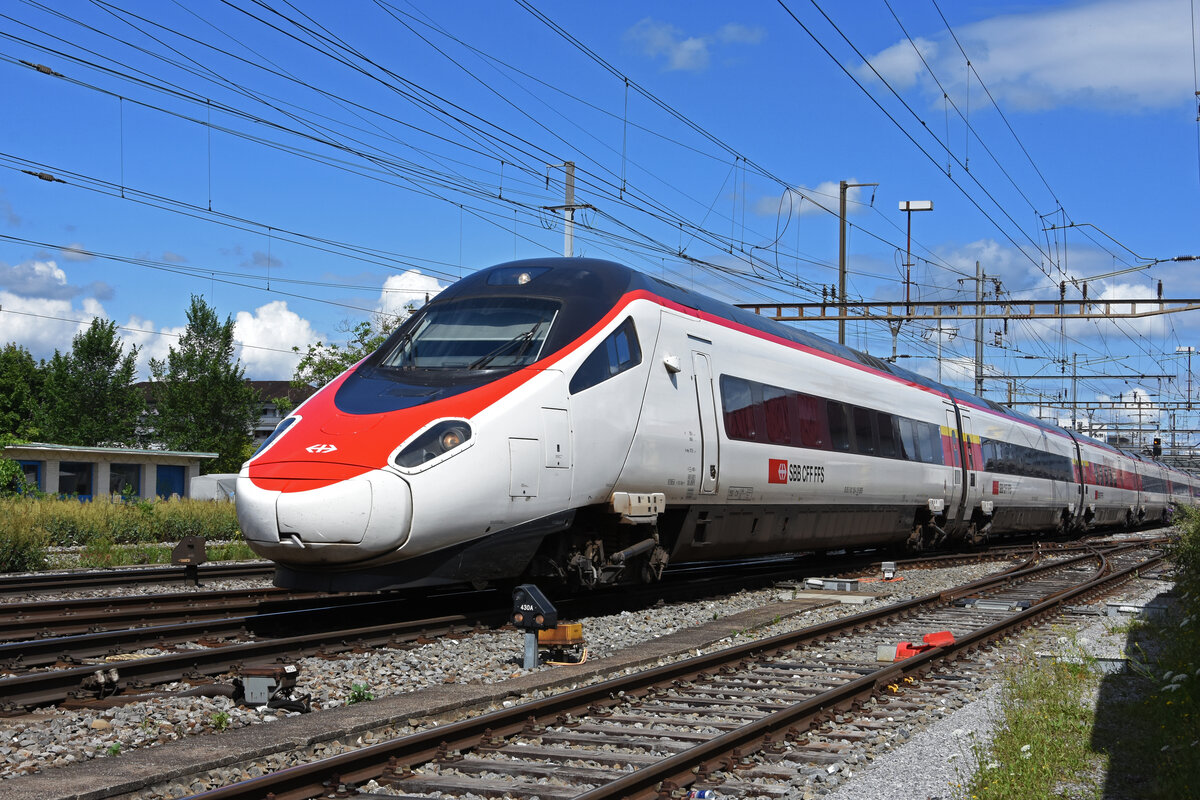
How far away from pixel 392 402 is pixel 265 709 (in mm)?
3195

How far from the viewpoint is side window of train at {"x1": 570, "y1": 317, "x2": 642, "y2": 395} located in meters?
10.2

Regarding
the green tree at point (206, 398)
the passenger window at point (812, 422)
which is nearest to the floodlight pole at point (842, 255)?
the passenger window at point (812, 422)

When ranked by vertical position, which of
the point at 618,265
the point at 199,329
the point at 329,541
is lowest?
the point at 329,541

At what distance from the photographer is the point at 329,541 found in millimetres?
8492


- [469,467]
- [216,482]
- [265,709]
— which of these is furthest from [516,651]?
[216,482]

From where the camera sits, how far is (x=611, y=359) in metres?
10.7

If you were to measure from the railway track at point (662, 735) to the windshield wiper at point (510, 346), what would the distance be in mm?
3215

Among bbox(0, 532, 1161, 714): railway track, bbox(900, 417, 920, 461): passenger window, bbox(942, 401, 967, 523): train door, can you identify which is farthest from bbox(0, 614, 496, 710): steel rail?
bbox(942, 401, 967, 523): train door

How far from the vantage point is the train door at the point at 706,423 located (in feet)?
40.1

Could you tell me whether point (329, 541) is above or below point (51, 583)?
above

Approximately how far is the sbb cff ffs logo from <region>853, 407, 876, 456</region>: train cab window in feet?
5.87

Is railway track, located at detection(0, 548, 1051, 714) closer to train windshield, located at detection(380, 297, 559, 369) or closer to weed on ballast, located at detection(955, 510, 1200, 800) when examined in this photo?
train windshield, located at detection(380, 297, 559, 369)

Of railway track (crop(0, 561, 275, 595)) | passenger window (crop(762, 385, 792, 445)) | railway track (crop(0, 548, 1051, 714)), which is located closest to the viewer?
railway track (crop(0, 548, 1051, 714))

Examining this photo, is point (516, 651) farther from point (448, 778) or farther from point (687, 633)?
point (448, 778)
